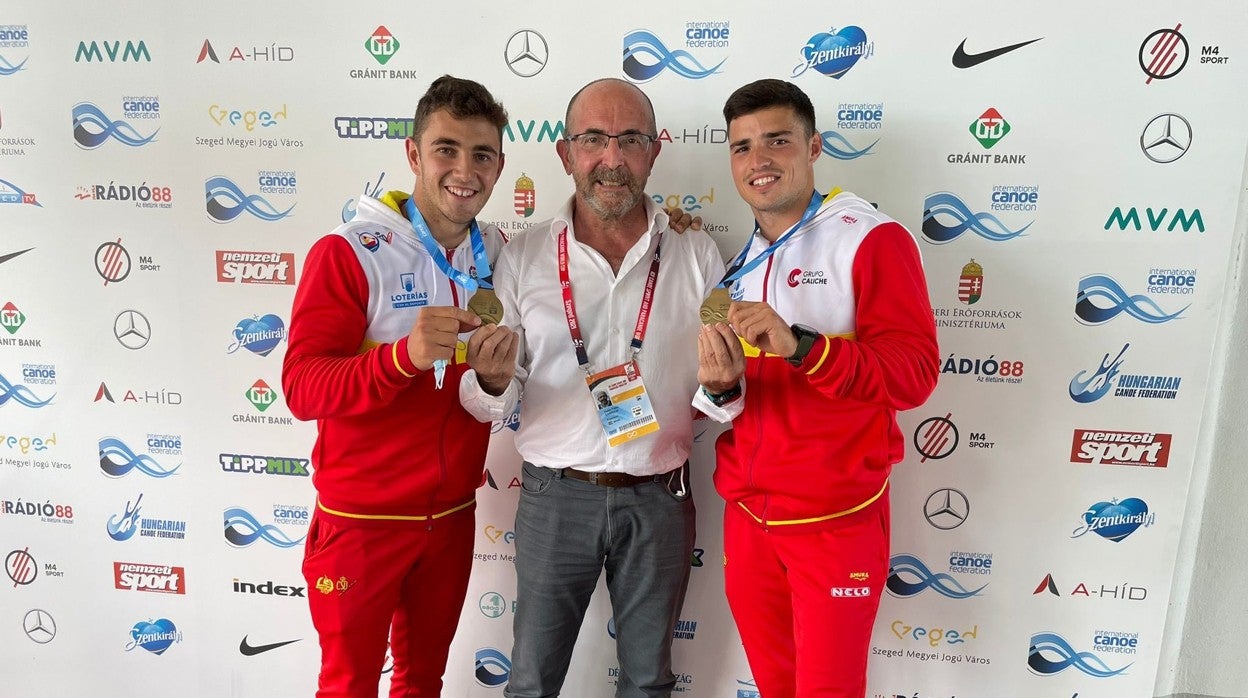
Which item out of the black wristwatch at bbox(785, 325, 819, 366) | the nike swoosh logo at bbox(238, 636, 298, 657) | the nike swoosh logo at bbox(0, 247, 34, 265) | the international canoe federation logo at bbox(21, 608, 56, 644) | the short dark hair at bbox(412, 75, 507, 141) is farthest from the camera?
the international canoe federation logo at bbox(21, 608, 56, 644)

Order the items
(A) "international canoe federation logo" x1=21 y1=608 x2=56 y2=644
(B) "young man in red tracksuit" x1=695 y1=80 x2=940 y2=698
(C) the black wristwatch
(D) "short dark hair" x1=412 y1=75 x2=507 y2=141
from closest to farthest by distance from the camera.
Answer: (C) the black wristwatch, (B) "young man in red tracksuit" x1=695 y1=80 x2=940 y2=698, (D) "short dark hair" x1=412 y1=75 x2=507 y2=141, (A) "international canoe federation logo" x1=21 y1=608 x2=56 y2=644

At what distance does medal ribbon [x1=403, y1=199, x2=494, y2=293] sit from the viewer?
1935 millimetres

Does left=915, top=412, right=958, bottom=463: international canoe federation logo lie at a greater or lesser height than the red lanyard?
lesser

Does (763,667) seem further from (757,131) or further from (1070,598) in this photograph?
(757,131)

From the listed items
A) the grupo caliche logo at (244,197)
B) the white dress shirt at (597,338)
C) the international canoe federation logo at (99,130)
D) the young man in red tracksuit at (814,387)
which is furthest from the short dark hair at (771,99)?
the international canoe federation logo at (99,130)

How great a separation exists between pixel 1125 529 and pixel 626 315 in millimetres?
1960

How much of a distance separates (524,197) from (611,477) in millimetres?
1072

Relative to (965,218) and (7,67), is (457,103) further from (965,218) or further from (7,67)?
(7,67)

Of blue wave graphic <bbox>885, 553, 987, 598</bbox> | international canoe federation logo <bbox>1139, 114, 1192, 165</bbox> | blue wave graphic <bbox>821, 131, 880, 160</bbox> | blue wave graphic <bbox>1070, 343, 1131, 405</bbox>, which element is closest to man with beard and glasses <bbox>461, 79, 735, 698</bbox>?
blue wave graphic <bbox>821, 131, 880, 160</bbox>

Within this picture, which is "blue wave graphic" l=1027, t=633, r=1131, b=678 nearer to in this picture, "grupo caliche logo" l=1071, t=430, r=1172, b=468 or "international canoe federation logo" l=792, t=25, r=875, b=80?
"grupo caliche logo" l=1071, t=430, r=1172, b=468

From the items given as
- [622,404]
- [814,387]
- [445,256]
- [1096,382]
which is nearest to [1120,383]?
[1096,382]

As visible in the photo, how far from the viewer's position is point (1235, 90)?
2.10m

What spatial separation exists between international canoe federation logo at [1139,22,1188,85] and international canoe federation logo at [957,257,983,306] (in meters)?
0.75

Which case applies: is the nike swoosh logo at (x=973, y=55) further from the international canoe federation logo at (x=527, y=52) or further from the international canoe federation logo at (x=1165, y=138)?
the international canoe federation logo at (x=527, y=52)
